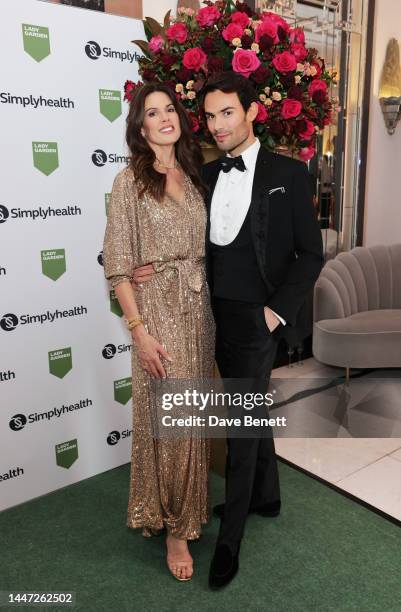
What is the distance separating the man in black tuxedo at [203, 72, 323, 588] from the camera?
2070 millimetres

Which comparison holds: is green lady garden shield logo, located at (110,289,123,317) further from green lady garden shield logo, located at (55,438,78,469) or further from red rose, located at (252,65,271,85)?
red rose, located at (252,65,271,85)

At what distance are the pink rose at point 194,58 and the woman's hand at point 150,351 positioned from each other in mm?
1046

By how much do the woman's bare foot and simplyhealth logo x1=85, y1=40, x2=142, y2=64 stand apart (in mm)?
2127

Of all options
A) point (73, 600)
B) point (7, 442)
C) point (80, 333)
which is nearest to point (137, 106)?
point (80, 333)

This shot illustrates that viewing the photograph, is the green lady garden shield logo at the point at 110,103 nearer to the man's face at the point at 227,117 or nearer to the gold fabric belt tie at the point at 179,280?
the man's face at the point at 227,117

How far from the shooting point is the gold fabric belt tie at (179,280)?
7.14 feet

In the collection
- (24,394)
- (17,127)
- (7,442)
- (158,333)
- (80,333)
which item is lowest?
(7,442)

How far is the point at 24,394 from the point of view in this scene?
2.70 m

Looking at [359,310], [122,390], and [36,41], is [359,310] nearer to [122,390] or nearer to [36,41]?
[122,390]

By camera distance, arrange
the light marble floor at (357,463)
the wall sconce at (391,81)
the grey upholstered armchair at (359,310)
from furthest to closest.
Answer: the wall sconce at (391,81) < the grey upholstered armchair at (359,310) < the light marble floor at (357,463)

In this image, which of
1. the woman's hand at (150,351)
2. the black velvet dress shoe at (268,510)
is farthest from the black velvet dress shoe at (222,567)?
the woman's hand at (150,351)

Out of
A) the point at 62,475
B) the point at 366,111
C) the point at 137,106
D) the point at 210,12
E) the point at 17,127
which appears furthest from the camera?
the point at 366,111

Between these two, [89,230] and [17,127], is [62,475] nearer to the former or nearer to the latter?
[89,230]

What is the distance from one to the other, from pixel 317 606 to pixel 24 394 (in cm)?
158
